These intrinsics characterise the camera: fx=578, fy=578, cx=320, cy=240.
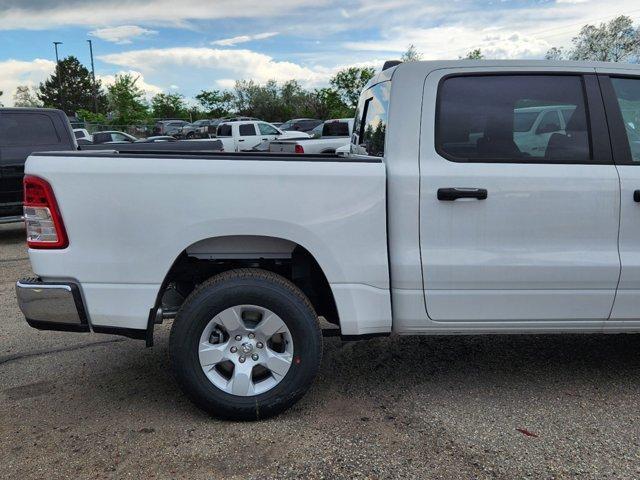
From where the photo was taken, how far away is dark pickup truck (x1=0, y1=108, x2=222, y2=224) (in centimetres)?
862

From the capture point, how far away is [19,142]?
870cm

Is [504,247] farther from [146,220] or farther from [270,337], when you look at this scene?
[146,220]

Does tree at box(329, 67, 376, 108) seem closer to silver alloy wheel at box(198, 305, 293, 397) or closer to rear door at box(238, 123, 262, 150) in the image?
rear door at box(238, 123, 262, 150)

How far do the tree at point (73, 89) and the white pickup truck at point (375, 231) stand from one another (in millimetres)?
74089

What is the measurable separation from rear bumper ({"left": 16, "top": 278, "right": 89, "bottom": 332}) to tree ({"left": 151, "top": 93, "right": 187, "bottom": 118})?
63.9 metres

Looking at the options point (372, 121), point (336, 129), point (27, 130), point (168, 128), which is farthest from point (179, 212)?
point (168, 128)

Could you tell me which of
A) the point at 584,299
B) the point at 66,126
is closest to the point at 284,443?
the point at 584,299

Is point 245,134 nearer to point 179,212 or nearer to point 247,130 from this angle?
point 247,130

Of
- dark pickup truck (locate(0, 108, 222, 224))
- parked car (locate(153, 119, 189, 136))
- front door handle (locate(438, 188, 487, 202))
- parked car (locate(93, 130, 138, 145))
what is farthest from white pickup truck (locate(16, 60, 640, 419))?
parked car (locate(153, 119, 189, 136))

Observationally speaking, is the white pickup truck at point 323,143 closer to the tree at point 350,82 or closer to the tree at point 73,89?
the tree at point 350,82

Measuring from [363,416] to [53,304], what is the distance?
1.79 meters

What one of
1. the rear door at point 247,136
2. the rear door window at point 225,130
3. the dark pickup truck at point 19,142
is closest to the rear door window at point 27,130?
the dark pickup truck at point 19,142

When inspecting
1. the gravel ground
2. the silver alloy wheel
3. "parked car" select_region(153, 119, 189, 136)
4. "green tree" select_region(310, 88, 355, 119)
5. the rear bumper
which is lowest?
the gravel ground

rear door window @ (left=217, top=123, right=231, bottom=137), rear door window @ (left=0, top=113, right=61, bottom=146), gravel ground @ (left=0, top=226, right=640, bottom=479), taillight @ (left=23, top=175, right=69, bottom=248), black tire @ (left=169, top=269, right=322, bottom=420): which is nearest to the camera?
gravel ground @ (left=0, top=226, right=640, bottom=479)
